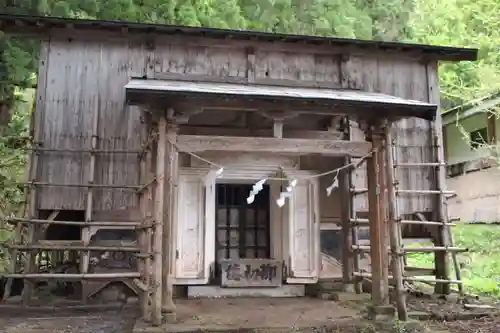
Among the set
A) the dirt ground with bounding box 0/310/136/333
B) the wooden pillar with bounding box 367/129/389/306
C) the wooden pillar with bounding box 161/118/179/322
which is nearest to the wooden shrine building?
the wooden pillar with bounding box 367/129/389/306

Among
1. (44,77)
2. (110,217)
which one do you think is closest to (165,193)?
(110,217)

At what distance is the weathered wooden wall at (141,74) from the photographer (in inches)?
380

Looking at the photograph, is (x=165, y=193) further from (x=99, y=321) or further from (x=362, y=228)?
(x=362, y=228)

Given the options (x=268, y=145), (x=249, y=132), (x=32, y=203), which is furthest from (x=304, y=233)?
(x=32, y=203)

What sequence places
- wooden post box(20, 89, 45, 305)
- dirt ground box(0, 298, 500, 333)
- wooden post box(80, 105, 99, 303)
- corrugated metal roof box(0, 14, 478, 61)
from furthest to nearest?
corrugated metal roof box(0, 14, 478, 61)
wooden post box(80, 105, 99, 303)
wooden post box(20, 89, 45, 305)
dirt ground box(0, 298, 500, 333)

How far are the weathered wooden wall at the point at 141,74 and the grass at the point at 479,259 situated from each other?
2.98m

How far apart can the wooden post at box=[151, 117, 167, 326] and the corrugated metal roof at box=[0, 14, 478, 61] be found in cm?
340

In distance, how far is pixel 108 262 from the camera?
385 inches

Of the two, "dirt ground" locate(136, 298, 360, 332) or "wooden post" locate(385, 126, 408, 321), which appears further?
"wooden post" locate(385, 126, 408, 321)

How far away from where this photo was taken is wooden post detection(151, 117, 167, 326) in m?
7.04

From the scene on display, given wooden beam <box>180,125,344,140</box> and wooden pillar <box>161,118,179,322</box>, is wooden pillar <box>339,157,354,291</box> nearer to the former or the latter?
wooden beam <box>180,125,344,140</box>

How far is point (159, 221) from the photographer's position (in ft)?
23.7

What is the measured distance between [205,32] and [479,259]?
37.7 feet

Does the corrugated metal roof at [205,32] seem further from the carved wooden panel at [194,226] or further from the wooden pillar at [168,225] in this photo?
the wooden pillar at [168,225]
